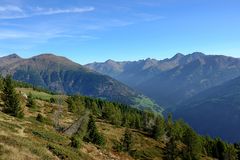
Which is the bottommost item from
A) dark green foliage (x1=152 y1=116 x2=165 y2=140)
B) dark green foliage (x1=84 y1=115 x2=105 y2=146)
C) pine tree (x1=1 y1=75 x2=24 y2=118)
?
dark green foliage (x1=152 y1=116 x2=165 y2=140)

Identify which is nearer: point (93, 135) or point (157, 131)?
point (93, 135)

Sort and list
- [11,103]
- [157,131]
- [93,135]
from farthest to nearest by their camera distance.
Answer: [157,131], [11,103], [93,135]

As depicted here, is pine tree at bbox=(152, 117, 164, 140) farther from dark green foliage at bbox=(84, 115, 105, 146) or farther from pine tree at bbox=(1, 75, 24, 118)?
pine tree at bbox=(1, 75, 24, 118)

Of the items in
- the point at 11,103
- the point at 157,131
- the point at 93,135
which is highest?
the point at 11,103

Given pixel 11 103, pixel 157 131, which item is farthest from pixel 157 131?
pixel 11 103

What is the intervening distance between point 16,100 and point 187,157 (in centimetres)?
7022

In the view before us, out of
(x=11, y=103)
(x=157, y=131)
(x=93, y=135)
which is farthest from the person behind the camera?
(x=157, y=131)

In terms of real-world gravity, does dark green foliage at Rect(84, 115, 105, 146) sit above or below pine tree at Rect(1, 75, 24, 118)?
below

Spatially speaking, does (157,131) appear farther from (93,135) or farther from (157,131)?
(93,135)

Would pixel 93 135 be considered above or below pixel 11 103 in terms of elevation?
below

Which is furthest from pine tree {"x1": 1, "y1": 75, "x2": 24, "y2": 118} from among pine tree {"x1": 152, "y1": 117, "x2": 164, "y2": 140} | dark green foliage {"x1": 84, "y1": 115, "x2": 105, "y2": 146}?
pine tree {"x1": 152, "y1": 117, "x2": 164, "y2": 140}

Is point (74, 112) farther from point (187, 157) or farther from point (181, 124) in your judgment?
point (181, 124)

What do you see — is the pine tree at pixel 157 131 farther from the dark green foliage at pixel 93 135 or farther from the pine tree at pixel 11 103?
Result: the pine tree at pixel 11 103

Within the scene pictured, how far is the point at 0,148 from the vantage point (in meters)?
30.0
